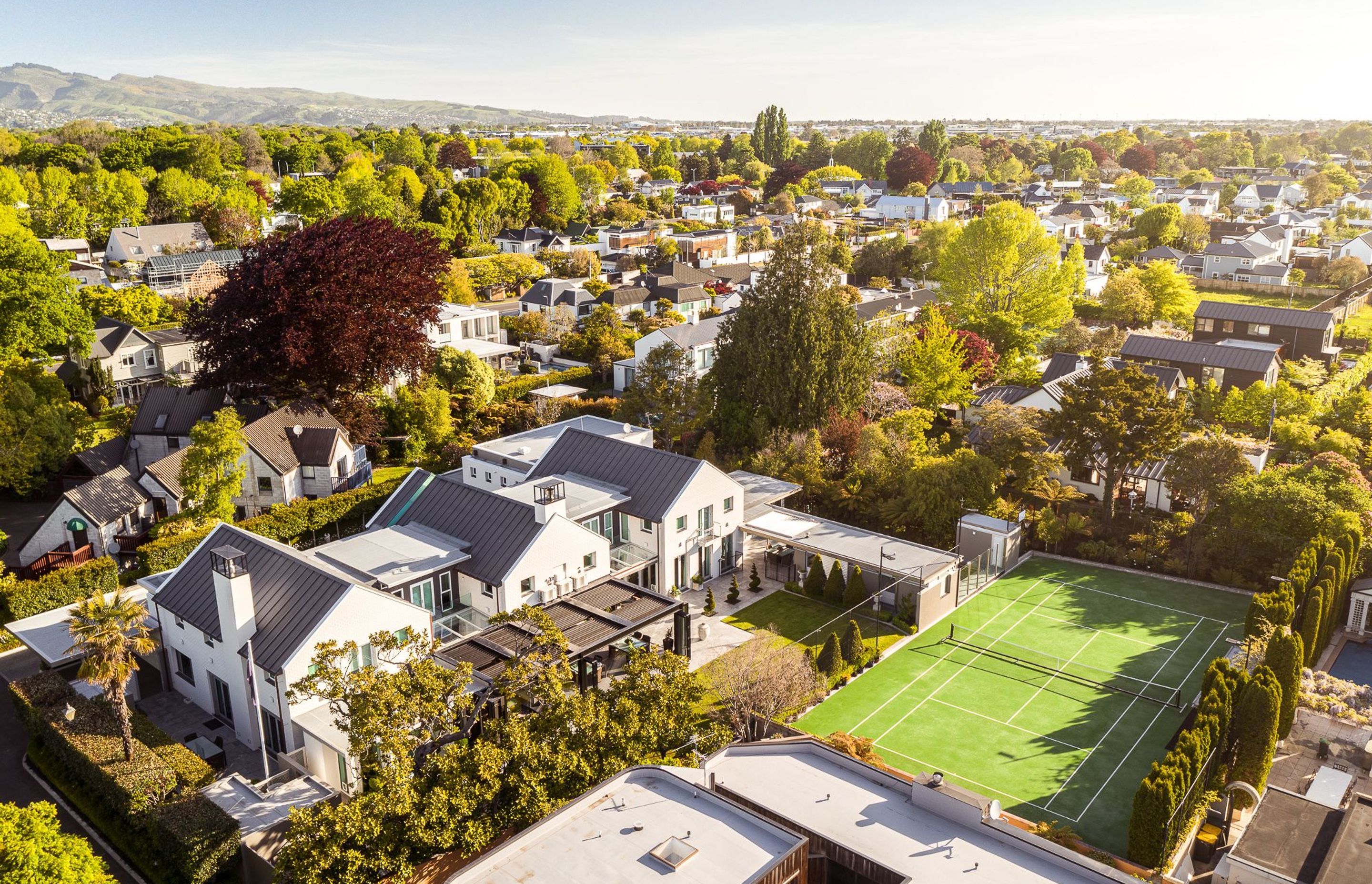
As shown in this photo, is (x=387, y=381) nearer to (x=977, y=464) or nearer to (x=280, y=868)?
(x=977, y=464)

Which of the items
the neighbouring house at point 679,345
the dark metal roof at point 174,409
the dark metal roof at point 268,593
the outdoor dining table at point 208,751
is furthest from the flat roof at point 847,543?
the dark metal roof at point 174,409

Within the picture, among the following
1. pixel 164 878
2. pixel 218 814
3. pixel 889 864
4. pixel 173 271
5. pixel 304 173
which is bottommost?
pixel 164 878

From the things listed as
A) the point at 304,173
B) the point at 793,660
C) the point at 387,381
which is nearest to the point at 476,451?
the point at 387,381

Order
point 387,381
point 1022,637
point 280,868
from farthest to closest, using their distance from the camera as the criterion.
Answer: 1. point 387,381
2. point 1022,637
3. point 280,868

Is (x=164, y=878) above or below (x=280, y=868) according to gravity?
below

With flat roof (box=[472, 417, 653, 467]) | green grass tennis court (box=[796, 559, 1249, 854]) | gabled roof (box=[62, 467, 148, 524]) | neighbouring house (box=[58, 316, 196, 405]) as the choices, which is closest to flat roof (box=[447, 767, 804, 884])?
green grass tennis court (box=[796, 559, 1249, 854])

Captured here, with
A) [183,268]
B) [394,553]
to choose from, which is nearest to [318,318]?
[394,553]

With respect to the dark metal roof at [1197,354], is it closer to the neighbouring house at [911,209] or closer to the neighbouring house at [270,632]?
the neighbouring house at [270,632]

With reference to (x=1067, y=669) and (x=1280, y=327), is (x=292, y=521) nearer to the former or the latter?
(x=1067, y=669)
